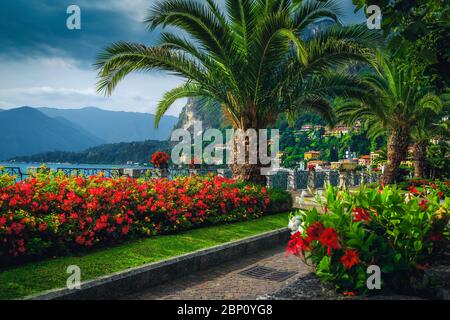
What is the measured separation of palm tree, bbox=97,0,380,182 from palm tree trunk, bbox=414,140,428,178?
1595 centimetres

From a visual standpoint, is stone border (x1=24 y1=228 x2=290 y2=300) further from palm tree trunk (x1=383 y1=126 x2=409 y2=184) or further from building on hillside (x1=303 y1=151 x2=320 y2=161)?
building on hillside (x1=303 y1=151 x2=320 y2=161)

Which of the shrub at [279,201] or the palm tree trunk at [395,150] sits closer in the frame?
the shrub at [279,201]

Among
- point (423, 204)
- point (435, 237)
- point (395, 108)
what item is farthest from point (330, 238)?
point (395, 108)

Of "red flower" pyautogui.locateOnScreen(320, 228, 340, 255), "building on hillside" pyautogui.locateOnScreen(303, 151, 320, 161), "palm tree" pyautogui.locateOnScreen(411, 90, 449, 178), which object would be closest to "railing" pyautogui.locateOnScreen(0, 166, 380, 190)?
"palm tree" pyautogui.locateOnScreen(411, 90, 449, 178)

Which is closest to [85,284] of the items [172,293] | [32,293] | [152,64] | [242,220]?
[32,293]

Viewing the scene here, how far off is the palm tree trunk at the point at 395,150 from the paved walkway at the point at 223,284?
1547 centimetres

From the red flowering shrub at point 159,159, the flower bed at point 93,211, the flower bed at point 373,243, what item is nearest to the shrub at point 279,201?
the flower bed at point 93,211

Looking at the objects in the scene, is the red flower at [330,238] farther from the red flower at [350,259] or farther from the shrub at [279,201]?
the shrub at [279,201]

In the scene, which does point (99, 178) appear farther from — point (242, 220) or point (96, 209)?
point (242, 220)

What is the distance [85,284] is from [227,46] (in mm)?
7562

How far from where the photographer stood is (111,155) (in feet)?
222

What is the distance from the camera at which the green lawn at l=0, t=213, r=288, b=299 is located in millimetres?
4227

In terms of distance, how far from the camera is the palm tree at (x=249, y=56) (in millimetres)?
9570

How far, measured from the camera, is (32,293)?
13.1 ft
